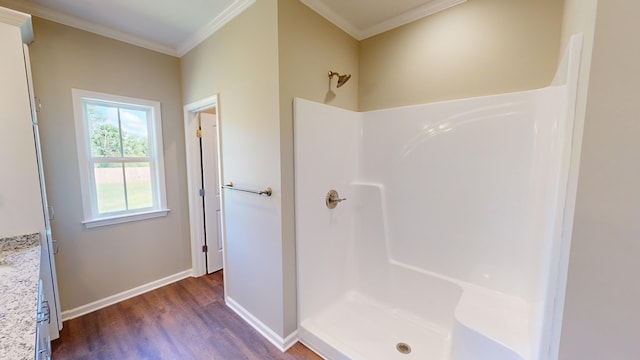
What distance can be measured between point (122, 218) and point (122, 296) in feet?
2.51

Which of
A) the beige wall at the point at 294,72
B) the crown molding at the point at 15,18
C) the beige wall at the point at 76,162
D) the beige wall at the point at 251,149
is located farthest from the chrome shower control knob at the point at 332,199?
the crown molding at the point at 15,18

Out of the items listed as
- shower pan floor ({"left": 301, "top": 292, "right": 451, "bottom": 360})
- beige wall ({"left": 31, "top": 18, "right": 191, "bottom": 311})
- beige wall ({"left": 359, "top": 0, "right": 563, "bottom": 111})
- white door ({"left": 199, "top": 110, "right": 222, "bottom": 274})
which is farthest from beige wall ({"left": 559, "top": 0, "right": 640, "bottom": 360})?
beige wall ({"left": 31, "top": 18, "right": 191, "bottom": 311})

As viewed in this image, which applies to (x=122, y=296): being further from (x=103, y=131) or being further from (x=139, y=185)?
(x=103, y=131)

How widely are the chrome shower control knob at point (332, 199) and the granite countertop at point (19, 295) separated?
63.6 inches

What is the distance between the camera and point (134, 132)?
2.41 meters

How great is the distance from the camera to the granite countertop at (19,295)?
2.35 ft

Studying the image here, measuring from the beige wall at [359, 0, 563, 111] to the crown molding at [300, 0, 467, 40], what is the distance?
1.5 inches

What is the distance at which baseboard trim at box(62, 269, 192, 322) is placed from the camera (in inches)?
82.0

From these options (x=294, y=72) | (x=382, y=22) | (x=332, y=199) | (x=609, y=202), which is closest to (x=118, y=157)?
(x=294, y=72)

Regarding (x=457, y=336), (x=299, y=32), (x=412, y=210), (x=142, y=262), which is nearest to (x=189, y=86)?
(x=299, y=32)

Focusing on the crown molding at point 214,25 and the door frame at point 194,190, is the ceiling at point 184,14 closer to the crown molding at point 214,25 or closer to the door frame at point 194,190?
the crown molding at point 214,25

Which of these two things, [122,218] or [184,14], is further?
[122,218]

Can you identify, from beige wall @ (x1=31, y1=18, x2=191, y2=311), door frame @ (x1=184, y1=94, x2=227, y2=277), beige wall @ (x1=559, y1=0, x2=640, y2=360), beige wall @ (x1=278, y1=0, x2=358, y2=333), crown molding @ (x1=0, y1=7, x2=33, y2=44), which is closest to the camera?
beige wall @ (x1=559, y1=0, x2=640, y2=360)

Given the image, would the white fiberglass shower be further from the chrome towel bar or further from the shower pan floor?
the chrome towel bar
